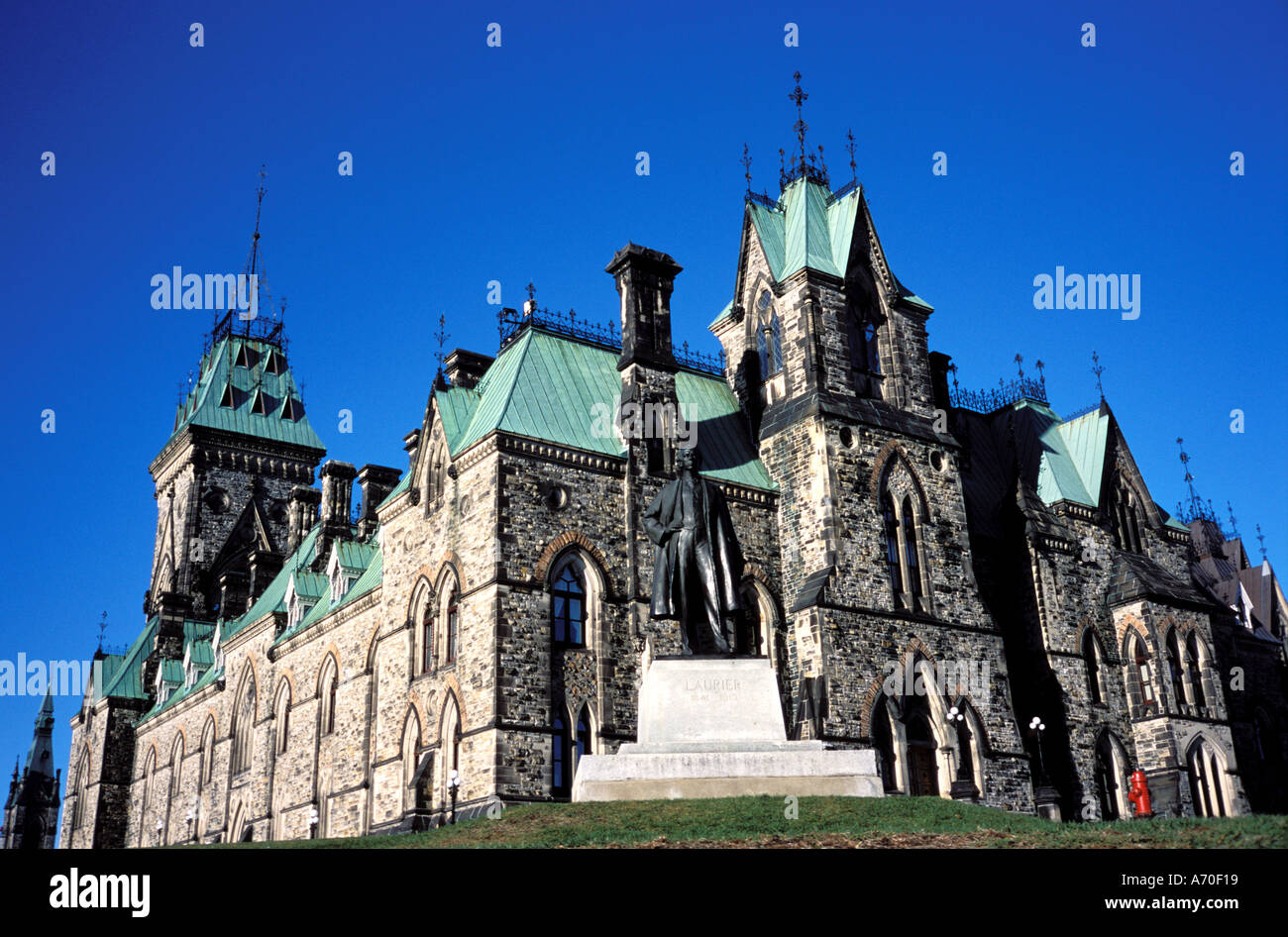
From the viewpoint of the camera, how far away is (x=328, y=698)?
1619 inches

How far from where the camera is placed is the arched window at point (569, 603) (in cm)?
3059

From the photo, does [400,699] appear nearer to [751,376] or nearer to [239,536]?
[751,376]

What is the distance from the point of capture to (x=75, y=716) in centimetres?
6531

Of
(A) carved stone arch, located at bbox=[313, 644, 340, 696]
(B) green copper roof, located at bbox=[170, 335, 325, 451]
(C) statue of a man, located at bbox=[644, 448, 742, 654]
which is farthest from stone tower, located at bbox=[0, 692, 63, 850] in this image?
(C) statue of a man, located at bbox=[644, 448, 742, 654]

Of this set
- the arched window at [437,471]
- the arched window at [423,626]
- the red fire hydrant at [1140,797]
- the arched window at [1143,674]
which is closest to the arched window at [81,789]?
the arched window at [423,626]

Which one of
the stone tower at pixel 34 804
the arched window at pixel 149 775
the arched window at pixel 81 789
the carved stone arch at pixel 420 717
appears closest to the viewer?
the carved stone arch at pixel 420 717

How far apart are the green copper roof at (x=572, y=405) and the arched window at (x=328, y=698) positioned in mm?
11509

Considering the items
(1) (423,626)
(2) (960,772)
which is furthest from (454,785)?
(2) (960,772)

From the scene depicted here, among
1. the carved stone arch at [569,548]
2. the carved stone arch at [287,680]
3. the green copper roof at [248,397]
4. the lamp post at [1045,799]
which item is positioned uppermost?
the green copper roof at [248,397]

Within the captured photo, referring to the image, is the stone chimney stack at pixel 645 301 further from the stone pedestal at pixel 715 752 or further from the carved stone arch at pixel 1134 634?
the carved stone arch at pixel 1134 634

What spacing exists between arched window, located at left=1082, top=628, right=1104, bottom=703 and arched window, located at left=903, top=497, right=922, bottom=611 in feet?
25.4

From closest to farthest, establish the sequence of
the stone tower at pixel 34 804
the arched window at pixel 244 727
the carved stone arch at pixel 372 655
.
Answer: the carved stone arch at pixel 372 655 < the arched window at pixel 244 727 < the stone tower at pixel 34 804

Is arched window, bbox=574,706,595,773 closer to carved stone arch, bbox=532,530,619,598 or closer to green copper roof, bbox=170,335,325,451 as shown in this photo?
carved stone arch, bbox=532,530,619,598
